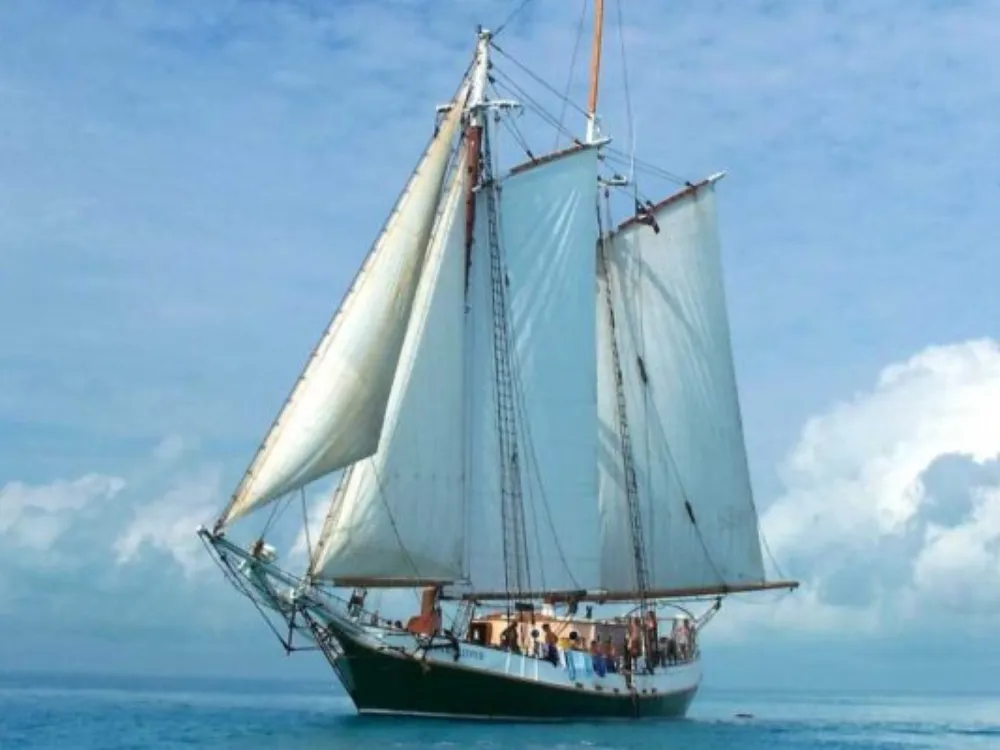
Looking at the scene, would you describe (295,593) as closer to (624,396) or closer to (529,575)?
(529,575)

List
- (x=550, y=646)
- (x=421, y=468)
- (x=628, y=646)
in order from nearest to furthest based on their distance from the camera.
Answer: (x=421, y=468), (x=550, y=646), (x=628, y=646)

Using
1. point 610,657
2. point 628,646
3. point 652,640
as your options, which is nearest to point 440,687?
point 610,657

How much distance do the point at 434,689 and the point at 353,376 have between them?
12235 mm

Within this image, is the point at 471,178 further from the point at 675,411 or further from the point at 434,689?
the point at 434,689

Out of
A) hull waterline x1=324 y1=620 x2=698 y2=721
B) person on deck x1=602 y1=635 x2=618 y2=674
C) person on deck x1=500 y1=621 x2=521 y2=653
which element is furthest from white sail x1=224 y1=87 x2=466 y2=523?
person on deck x1=602 y1=635 x2=618 y2=674

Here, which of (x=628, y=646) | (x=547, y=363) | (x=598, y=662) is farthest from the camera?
(x=628, y=646)

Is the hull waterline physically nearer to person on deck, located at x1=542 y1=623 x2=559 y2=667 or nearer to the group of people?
person on deck, located at x1=542 y1=623 x2=559 y2=667

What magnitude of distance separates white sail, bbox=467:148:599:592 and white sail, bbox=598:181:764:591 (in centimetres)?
925

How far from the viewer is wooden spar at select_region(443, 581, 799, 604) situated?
61.7m

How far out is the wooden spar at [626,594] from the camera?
61650 millimetres

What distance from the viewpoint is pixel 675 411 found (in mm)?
74188

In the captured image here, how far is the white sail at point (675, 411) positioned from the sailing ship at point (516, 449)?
0.11m

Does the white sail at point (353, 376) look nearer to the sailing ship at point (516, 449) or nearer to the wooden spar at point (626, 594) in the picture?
the sailing ship at point (516, 449)

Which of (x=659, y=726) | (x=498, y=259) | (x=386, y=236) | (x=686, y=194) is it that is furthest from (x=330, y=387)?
(x=686, y=194)
